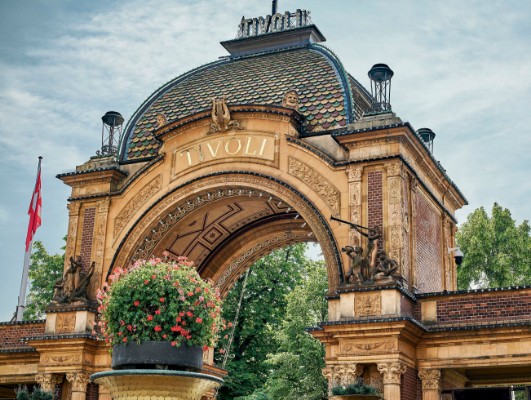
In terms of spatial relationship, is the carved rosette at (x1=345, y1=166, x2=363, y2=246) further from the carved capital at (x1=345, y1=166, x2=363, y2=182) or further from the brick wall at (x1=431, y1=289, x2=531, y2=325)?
the brick wall at (x1=431, y1=289, x2=531, y2=325)

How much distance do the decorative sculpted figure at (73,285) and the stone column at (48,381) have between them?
173 cm

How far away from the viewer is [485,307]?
16141mm

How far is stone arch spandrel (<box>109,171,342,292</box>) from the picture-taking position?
18.2 m

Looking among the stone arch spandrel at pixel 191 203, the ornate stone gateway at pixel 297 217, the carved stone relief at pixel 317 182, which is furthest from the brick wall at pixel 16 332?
the carved stone relief at pixel 317 182

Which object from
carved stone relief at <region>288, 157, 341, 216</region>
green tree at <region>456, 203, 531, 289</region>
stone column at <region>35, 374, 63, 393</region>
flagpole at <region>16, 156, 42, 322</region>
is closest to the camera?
carved stone relief at <region>288, 157, 341, 216</region>

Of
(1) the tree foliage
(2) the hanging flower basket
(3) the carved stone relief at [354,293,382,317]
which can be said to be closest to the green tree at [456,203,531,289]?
(1) the tree foliage

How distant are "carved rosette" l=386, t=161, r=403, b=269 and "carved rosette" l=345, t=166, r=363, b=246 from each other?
0.66 meters

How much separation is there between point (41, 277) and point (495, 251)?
58.3 feet

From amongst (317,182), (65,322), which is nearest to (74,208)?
(65,322)

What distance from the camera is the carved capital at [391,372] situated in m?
15.4

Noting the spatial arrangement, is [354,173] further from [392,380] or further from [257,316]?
[257,316]

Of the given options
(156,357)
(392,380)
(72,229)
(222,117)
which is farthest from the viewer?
(72,229)

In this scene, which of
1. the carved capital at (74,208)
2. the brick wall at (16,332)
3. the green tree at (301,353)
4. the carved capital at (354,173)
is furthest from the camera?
the green tree at (301,353)

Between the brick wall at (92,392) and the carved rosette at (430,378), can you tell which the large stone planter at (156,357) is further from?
the brick wall at (92,392)
